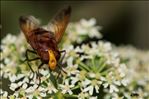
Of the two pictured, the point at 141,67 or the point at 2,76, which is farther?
the point at 141,67

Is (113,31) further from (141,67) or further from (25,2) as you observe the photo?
(141,67)

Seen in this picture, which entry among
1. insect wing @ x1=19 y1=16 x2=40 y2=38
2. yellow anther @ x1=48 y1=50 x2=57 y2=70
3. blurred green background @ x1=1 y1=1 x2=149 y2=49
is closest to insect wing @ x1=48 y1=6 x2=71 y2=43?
insect wing @ x1=19 y1=16 x2=40 y2=38

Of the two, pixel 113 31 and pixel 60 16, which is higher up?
pixel 60 16

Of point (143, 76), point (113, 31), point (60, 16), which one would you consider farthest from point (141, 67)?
point (113, 31)

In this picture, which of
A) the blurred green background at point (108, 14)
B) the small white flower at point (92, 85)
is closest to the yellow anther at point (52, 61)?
the small white flower at point (92, 85)

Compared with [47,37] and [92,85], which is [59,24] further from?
[92,85]
